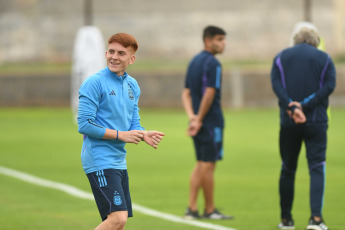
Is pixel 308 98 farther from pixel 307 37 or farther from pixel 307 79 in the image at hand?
pixel 307 37

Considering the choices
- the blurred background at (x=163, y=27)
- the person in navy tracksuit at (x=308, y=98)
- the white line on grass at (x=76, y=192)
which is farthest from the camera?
the blurred background at (x=163, y=27)

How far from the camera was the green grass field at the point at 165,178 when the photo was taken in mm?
9941

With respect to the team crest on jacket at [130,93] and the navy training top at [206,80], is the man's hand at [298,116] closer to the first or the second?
the navy training top at [206,80]

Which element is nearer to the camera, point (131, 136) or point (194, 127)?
point (131, 136)

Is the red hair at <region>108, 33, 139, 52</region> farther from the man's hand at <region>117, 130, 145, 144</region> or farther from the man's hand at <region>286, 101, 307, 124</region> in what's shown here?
the man's hand at <region>286, 101, 307, 124</region>

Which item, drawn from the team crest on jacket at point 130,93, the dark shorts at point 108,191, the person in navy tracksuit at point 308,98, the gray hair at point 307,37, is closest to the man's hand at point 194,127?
the person in navy tracksuit at point 308,98

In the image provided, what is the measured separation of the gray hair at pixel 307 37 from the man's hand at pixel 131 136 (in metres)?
3.08

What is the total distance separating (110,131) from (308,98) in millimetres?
3004

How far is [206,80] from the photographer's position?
32.8 ft

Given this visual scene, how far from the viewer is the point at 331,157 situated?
1633 centimetres

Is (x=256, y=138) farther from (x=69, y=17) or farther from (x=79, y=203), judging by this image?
(x=69, y=17)

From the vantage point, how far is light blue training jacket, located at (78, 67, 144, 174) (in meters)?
6.46

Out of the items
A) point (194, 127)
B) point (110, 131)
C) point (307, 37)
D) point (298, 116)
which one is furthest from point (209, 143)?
point (110, 131)

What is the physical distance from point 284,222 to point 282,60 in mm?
1748
